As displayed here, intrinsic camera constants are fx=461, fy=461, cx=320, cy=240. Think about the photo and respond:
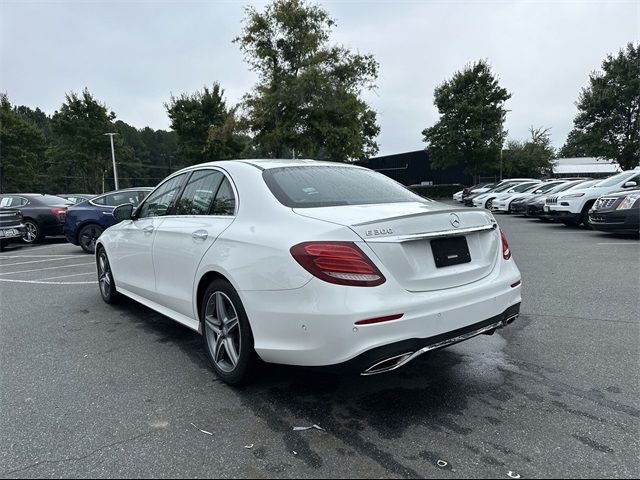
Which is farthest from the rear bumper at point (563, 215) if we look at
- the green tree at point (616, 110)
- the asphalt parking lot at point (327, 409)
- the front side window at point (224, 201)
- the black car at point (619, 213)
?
the green tree at point (616, 110)

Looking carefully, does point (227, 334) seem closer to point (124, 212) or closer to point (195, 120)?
point (124, 212)

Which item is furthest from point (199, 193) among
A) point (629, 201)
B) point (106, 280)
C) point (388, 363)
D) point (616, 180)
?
point (616, 180)

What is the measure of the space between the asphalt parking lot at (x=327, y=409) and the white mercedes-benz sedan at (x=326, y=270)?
1.29 feet

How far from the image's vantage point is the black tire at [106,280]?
219 inches

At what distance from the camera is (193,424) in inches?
109

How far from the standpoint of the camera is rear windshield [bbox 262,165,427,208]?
3.14 meters

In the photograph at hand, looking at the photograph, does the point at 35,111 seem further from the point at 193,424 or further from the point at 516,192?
the point at 193,424

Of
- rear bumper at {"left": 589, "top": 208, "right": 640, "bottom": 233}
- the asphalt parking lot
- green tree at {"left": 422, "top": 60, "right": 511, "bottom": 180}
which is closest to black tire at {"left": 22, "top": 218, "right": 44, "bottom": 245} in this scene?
the asphalt parking lot

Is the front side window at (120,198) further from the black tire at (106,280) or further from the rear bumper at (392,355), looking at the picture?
the rear bumper at (392,355)

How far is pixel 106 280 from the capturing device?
5699mm

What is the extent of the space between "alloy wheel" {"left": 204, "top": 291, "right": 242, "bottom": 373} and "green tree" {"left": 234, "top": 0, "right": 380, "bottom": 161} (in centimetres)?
2147

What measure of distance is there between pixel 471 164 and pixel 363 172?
40006 mm

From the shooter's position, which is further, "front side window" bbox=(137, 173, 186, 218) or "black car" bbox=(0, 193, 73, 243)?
"black car" bbox=(0, 193, 73, 243)

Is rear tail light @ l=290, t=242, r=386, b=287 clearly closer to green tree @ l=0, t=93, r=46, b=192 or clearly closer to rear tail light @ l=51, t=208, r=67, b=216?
rear tail light @ l=51, t=208, r=67, b=216
